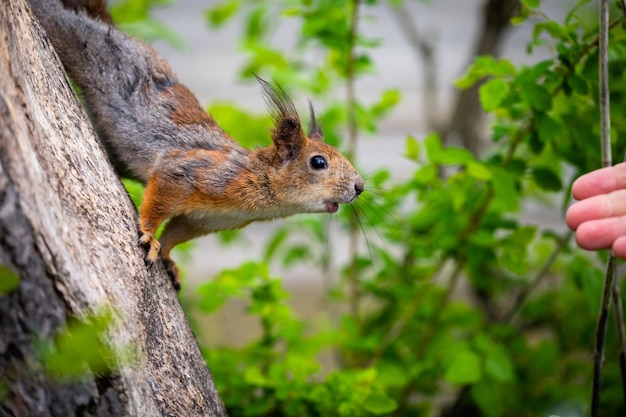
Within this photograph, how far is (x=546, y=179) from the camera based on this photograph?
1714 mm

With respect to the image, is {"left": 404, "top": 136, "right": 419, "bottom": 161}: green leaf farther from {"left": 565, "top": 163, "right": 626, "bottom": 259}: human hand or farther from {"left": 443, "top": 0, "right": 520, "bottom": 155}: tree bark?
{"left": 443, "top": 0, "right": 520, "bottom": 155}: tree bark

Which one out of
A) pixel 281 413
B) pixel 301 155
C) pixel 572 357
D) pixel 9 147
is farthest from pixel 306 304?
pixel 9 147

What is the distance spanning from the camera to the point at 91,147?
121 cm

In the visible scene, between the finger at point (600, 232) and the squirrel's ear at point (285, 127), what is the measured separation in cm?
59

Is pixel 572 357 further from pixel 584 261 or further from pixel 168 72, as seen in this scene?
pixel 168 72

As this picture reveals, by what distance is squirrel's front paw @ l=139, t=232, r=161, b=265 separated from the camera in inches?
49.5

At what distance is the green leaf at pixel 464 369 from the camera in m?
1.73

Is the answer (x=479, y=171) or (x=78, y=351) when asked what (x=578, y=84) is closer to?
(x=479, y=171)

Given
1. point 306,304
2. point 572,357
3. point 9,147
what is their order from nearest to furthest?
point 9,147, point 572,357, point 306,304

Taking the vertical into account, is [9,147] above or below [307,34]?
below

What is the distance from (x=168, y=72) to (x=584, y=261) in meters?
1.02

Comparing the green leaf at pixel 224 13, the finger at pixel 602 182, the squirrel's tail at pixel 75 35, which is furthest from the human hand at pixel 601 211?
the green leaf at pixel 224 13

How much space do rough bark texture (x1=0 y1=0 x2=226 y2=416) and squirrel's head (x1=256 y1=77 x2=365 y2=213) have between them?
0.34 meters

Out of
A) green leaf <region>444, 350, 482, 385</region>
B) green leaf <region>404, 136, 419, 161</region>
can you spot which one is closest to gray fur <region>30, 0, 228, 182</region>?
green leaf <region>404, 136, 419, 161</region>
